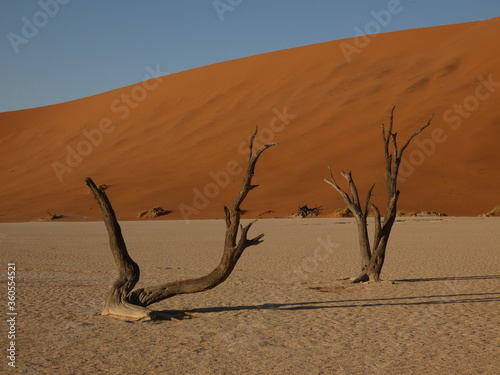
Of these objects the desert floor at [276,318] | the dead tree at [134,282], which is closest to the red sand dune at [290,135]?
the desert floor at [276,318]

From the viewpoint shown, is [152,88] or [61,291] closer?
[61,291]

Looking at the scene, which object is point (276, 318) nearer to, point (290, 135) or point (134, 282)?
point (134, 282)

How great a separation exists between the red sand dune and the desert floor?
17343 mm

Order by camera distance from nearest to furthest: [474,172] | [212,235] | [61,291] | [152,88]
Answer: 1. [61,291]
2. [212,235]
3. [474,172]
4. [152,88]

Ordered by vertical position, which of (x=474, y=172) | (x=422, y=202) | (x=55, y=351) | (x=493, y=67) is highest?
(x=493, y=67)

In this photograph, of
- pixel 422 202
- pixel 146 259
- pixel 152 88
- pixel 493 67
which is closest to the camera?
pixel 146 259

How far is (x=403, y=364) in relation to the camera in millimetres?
5281

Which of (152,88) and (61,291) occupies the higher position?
(152,88)

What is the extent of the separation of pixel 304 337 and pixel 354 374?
133cm

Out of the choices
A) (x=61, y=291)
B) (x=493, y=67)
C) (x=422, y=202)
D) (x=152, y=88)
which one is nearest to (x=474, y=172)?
(x=422, y=202)

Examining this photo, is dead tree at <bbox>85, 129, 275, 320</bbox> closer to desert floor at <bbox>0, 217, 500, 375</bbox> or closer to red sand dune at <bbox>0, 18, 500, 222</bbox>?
desert floor at <bbox>0, 217, 500, 375</bbox>

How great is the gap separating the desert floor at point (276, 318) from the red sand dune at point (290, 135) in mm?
17343

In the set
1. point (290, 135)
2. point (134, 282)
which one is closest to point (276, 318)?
point (134, 282)

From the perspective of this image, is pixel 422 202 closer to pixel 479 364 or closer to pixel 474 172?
pixel 474 172
